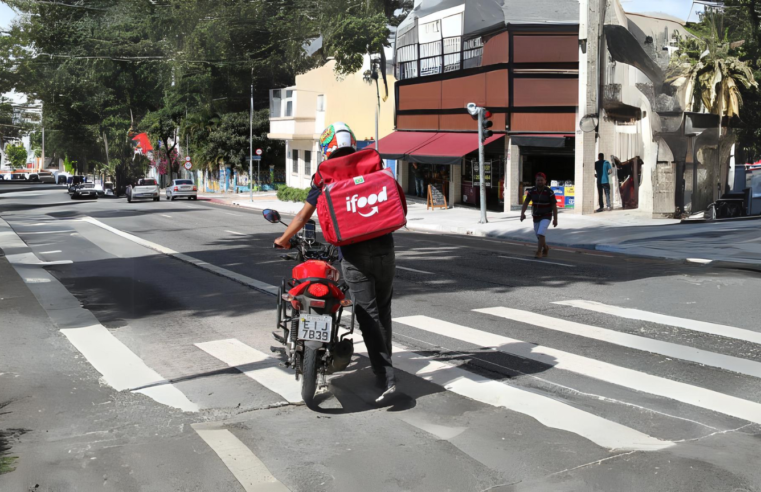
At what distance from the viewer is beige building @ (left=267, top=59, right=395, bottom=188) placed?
4650 cm

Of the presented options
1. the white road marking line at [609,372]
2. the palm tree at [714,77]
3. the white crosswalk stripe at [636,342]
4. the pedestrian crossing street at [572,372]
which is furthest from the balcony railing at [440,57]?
the white road marking line at [609,372]

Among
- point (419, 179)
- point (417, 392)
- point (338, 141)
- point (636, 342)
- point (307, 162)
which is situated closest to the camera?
point (338, 141)

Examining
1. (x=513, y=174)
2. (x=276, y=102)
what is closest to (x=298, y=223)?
(x=513, y=174)

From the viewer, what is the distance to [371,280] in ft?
19.2

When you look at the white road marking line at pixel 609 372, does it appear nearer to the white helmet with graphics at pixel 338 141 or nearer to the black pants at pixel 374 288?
the black pants at pixel 374 288

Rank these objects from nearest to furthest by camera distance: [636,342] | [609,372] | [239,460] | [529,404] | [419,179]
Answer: [239,460] → [529,404] → [609,372] → [636,342] → [419,179]

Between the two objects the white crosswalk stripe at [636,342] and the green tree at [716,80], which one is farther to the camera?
the green tree at [716,80]

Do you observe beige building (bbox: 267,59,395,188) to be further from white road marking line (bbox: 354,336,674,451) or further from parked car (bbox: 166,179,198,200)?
white road marking line (bbox: 354,336,674,451)

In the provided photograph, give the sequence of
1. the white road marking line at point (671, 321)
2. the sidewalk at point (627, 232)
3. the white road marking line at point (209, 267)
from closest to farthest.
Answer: the white road marking line at point (671, 321) < the white road marking line at point (209, 267) < the sidewalk at point (627, 232)

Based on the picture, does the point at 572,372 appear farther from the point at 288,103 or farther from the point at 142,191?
the point at 288,103

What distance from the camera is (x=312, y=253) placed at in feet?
20.4

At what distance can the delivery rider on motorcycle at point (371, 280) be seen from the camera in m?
5.82

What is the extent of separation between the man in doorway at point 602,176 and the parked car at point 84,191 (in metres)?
40.8

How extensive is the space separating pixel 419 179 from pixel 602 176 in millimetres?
14039
